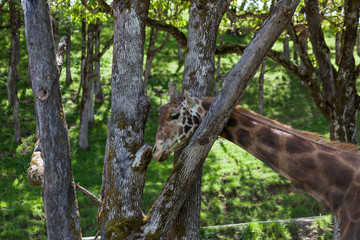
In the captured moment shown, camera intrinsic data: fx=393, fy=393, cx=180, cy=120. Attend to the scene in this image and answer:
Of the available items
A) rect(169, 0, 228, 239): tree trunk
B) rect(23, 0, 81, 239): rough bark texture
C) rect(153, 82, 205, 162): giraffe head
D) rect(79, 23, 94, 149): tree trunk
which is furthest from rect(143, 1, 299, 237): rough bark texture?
rect(79, 23, 94, 149): tree trunk

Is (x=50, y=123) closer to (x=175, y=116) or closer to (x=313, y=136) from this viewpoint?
(x=175, y=116)

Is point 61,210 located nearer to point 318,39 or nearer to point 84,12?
point 318,39

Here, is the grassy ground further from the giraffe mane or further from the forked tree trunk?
the giraffe mane

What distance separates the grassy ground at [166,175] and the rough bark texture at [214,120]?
466 centimetres

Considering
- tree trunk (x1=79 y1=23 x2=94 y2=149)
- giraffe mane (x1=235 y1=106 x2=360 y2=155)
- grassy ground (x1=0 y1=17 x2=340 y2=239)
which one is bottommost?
grassy ground (x1=0 y1=17 x2=340 y2=239)

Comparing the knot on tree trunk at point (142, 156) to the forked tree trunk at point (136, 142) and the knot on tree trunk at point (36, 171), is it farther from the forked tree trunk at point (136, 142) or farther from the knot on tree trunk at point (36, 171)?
the knot on tree trunk at point (36, 171)

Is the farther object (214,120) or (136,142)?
(136,142)

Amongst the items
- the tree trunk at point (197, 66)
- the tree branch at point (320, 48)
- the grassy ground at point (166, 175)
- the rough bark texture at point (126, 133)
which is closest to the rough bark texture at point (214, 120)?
the rough bark texture at point (126, 133)

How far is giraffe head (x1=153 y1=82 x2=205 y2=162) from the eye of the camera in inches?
190

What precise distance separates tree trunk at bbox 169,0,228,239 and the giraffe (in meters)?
0.45

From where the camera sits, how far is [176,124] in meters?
4.89

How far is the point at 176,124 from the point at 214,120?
513mm

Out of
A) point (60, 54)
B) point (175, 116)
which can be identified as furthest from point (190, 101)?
point (60, 54)

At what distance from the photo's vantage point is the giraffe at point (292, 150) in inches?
164
